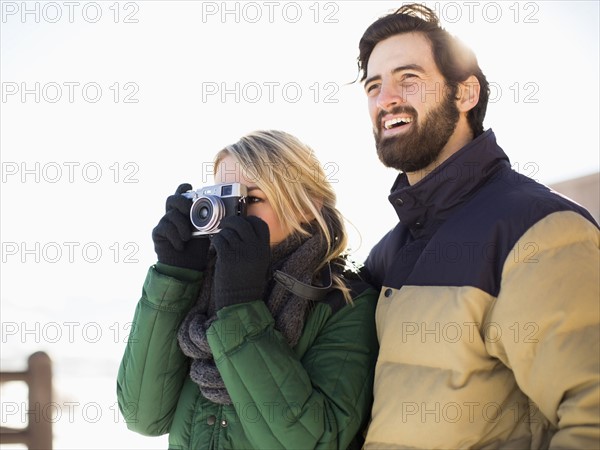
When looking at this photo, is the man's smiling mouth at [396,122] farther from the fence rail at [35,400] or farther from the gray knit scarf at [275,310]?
the fence rail at [35,400]

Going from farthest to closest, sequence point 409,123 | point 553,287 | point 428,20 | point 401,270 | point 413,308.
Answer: point 428,20
point 409,123
point 401,270
point 413,308
point 553,287

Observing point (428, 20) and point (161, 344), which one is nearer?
point (161, 344)

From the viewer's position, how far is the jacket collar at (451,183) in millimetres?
1926

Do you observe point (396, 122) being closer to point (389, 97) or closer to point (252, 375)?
point (389, 97)

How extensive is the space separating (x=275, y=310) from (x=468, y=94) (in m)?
0.94

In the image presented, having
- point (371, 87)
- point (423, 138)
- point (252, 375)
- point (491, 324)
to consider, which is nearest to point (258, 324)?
point (252, 375)

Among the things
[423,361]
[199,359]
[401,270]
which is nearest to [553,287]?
[423,361]

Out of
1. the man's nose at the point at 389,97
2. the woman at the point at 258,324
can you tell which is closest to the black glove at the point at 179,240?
the woman at the point at 258,324

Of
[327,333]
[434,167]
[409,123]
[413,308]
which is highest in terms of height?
[409,123]

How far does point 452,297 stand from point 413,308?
0.40 feet

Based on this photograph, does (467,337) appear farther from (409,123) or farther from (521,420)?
(409,123)

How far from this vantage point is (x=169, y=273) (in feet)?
6.74

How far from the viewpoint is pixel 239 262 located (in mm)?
1881

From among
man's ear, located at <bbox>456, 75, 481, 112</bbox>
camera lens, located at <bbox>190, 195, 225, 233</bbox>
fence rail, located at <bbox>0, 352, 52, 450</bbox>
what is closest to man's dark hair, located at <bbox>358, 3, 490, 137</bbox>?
man's ear, located at <bbox>456, 75, 481, 112</bbox>
